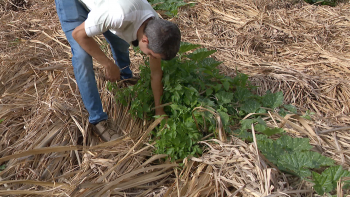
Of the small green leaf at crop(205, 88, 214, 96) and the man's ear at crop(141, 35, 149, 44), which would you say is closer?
the man's ear at crop(141, 35, 149, 44)

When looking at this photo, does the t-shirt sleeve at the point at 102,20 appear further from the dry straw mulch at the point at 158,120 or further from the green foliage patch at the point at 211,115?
the dry straw mulch at the point at 158,120

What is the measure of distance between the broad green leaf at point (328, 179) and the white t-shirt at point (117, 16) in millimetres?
1370

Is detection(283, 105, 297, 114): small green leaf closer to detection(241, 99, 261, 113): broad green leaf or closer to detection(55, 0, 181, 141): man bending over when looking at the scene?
detection(241, 99, 261, 113): broad green leaf

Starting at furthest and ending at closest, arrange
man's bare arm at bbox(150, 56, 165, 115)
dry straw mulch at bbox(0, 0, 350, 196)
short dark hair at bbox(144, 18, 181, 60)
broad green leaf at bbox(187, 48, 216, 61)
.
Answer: broad green leaf at bbox(187, 48, 216, 61) < man's bare arm at bbox(150, 56, 165, 115) < dry straw mulch at bbox(0, 0, 350, 196) < short dark hair at bbox(144, 18, 181, 60)

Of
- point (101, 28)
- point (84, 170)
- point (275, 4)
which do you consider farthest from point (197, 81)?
point (275, 4)

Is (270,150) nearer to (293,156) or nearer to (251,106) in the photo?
(293,156)

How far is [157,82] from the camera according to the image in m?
2.05

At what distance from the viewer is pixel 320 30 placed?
343cm

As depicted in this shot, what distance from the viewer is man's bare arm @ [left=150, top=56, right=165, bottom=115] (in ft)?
6.57

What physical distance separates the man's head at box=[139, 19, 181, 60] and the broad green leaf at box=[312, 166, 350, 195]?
1081 mm

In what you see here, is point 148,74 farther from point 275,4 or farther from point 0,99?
point 275,4

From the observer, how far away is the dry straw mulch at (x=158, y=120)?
5.70 feet

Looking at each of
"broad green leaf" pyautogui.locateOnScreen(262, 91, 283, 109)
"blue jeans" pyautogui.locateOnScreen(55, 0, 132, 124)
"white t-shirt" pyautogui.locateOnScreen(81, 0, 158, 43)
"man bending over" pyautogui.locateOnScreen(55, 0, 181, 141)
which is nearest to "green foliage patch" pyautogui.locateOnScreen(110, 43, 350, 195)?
"broad green leaf" pyautogui.locateOnScreen(262, 91, 283, 109)

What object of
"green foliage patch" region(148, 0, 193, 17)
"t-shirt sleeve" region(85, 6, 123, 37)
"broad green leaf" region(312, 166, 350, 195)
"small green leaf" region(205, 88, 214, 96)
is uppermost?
"t-shirt sleeve" region(85, 6, 123, 37)
